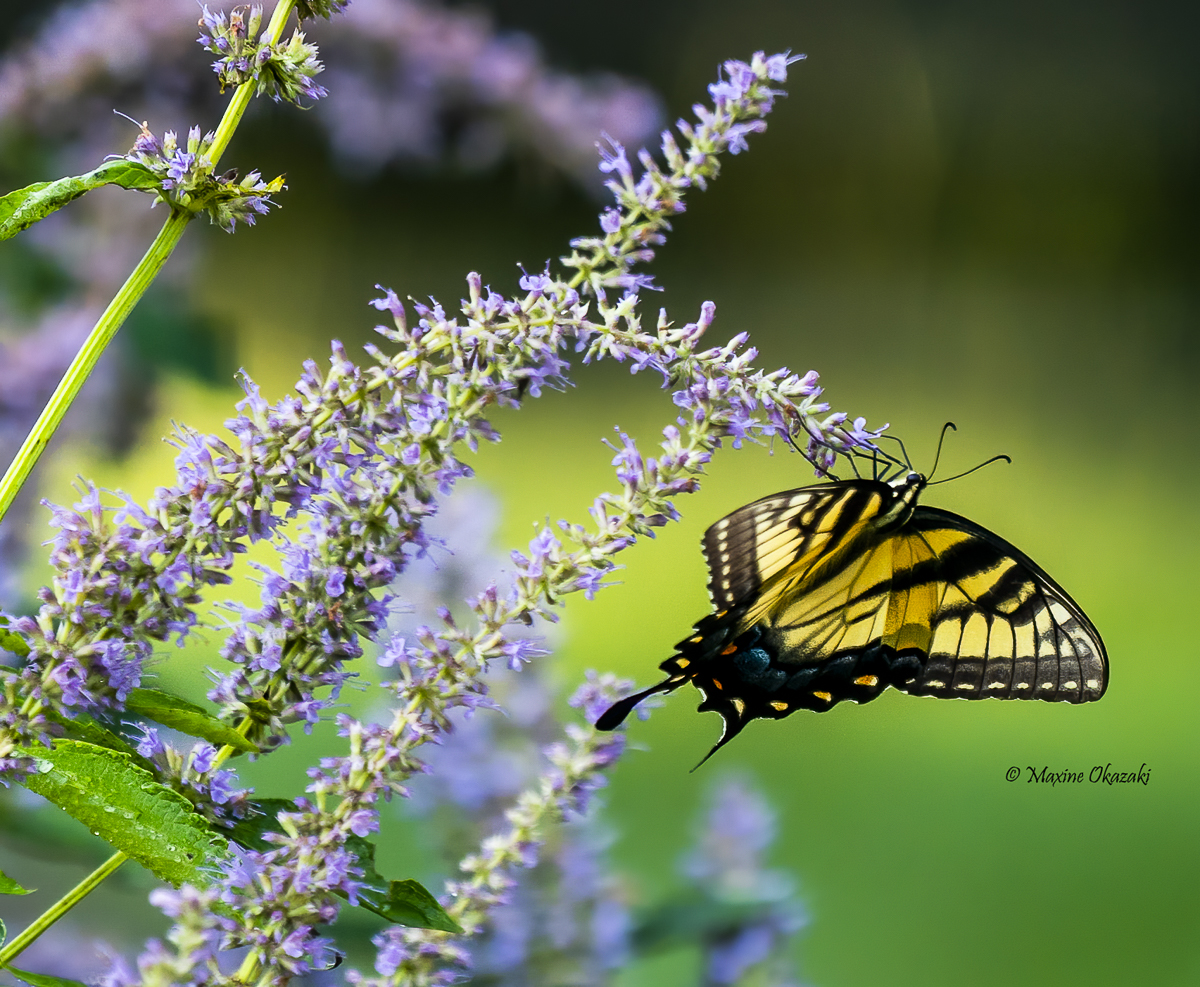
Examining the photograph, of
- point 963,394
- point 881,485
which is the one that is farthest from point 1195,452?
point 881,485

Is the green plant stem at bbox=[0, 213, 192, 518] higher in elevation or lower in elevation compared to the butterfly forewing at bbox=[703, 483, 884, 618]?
lower

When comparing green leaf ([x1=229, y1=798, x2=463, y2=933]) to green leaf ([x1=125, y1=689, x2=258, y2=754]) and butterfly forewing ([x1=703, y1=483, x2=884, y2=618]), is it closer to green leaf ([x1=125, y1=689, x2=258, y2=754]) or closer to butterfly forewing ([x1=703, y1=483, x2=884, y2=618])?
green leaf ([x1=125, y1=689, x2=258, y2=754])

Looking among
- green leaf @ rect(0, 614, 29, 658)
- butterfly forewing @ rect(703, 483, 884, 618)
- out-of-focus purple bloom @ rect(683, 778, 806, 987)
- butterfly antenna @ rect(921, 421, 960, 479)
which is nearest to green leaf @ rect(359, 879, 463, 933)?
green leaf @ rect(0, 614, 29, 658)

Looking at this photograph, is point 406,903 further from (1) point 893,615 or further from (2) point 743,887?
(2) point 743,887

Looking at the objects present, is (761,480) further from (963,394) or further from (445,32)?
(445,32)

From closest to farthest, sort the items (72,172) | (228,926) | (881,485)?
(228,926) < (881,485) < (72,172)

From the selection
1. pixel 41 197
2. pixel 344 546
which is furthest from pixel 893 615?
pixel 41 197
